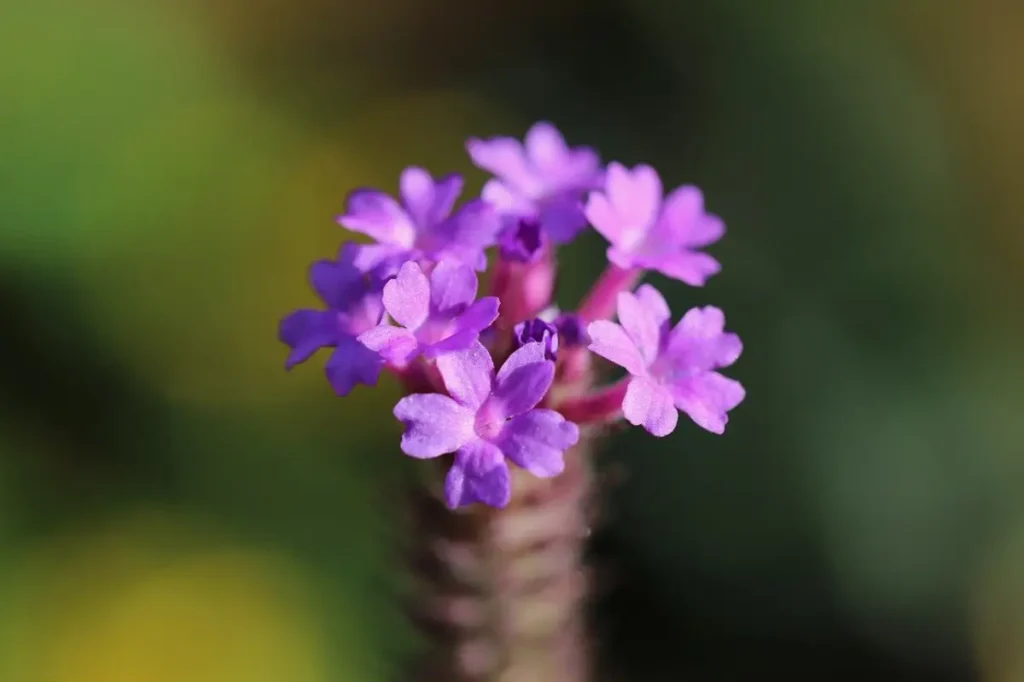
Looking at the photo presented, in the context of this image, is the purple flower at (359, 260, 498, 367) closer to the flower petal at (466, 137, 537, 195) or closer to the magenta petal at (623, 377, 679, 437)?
the magenta petal at (623, 377, 679, 437)

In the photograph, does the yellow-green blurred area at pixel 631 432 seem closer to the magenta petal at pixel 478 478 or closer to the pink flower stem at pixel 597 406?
the pink flower stem at pixel 597 406

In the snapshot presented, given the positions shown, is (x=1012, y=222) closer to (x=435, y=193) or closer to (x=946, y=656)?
(x=946, y=656)

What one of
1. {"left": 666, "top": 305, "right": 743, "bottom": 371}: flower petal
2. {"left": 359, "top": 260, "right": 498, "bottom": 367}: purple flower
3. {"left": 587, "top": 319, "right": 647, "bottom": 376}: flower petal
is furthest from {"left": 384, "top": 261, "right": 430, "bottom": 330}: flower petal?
{"left": 666, "top": 305, "right": 743, "bottom": 371}: flower petal

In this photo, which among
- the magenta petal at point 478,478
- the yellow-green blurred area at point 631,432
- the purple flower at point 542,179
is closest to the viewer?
the magenta petal at point 478,478

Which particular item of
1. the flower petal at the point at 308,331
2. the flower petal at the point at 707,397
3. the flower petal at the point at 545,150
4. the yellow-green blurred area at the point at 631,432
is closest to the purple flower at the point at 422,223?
the flower petal at the point at 308,331

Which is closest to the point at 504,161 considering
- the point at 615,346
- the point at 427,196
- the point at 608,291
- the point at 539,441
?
the point at 427,196

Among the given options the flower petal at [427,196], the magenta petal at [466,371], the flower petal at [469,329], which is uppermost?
the flower petal at [427,196]
